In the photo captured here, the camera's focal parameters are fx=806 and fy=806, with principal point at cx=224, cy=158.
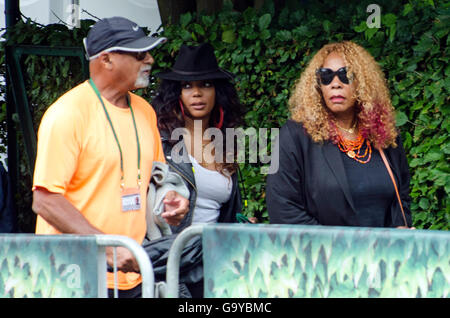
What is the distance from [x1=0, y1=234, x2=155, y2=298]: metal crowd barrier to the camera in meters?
2.57

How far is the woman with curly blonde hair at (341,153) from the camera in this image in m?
3.66

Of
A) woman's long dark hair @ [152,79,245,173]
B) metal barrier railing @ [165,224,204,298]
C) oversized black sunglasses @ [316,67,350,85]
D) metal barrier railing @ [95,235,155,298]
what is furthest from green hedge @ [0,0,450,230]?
metal barrier railing @ [95,235,155,298]

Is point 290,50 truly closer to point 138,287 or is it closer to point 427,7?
point 427,7

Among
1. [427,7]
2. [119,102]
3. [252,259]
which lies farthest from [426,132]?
[252,259]

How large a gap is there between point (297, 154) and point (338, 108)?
1.02 ft

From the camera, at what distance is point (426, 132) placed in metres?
5.11

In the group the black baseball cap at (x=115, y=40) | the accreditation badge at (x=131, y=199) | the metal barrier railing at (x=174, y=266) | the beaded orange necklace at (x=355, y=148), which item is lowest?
the metal barrier railing at (x=174, y=266)

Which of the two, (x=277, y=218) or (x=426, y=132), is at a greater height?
(x=426, y=132)

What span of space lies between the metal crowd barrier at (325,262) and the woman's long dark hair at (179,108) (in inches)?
57.5

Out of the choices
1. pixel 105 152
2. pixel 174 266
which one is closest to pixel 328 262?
pixel 174 266

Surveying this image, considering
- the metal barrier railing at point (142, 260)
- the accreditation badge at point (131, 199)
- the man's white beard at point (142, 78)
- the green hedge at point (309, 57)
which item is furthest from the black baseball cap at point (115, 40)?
the green hedge at point (309, 57)

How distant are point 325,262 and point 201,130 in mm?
1654

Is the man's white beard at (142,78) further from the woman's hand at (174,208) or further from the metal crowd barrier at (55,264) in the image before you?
the metal crowd barrier at (55,264)

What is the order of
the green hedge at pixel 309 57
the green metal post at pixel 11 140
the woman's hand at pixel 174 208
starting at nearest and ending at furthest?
the woman's hand at pixel 174 208, the green hedge at pixel 309 57, the green metal post at pixel 11 140
